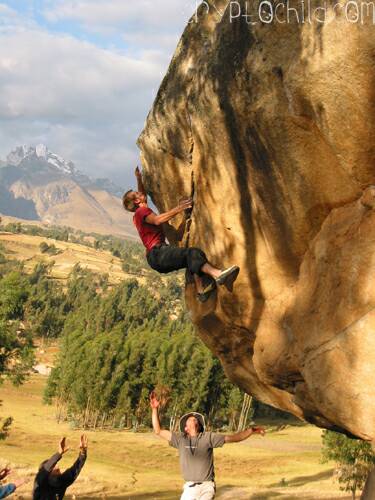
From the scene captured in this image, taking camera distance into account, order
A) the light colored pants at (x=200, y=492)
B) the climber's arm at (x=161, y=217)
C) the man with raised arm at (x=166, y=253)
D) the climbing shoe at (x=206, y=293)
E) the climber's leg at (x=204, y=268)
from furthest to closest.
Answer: the climbing shoe at (x=206, y=293)
the climber's arm at (x=161, y=217)
the man with raised arm at (x=166, y=253)
the climber's leg at (x=204, y=268)
the light colored pants at (x=200, y=492)

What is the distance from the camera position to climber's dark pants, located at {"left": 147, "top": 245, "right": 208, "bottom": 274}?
12493 millimetres

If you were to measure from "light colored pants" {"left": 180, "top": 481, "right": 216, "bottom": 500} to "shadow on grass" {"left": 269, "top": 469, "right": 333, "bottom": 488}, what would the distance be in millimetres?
41306

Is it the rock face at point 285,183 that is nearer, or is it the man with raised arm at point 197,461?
the rock face at point 285,183

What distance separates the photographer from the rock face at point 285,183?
9.16m

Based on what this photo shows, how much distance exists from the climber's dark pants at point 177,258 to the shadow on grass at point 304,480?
135 ft

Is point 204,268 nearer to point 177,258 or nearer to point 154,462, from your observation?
point 177,258

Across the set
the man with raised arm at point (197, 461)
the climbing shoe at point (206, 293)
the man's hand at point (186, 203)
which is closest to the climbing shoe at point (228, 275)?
the climbing shoe at point (206, 293)

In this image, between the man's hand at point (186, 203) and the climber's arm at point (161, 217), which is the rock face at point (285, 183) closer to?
the man's hand at point (186, 203)

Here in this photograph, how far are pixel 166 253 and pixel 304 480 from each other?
4555 cm

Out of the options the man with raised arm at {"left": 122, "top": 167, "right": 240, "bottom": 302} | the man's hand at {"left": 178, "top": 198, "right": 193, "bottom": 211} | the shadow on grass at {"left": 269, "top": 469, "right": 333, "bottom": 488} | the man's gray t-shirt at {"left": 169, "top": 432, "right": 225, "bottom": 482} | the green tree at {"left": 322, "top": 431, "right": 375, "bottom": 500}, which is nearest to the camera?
the man's gray t-shirt at {"left": 169, "top": 432, "right": 225, "bottom": 482}

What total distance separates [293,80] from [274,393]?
828cm

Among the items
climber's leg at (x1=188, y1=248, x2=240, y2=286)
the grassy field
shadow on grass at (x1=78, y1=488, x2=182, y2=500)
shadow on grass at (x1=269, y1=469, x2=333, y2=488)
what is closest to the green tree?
the grassy field

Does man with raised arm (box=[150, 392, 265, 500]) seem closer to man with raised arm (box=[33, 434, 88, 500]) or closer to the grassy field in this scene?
man with raised arm (box=[33, 434, 88, 500])

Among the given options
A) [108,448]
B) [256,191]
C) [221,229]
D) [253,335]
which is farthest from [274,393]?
[108,448]
